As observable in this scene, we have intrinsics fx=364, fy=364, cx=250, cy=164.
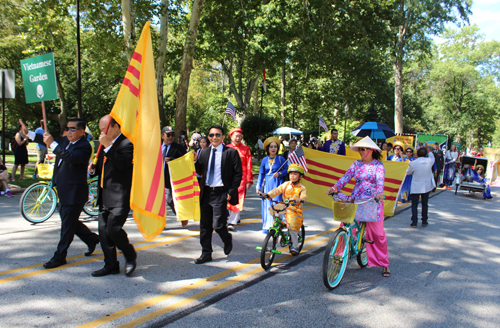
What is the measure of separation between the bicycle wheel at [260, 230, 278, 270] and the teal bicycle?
930mm

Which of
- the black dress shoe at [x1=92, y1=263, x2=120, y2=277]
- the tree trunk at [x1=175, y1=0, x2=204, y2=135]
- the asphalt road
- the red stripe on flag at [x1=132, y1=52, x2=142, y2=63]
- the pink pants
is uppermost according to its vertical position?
the tree trunk at [x1=175, y1=0, x2=204, y2=135]

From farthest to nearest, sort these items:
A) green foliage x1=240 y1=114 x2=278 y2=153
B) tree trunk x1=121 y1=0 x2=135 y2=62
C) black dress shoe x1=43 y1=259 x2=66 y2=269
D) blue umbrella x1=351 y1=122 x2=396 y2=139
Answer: green foliage x1=240 y1=114 x2=278 y2=153 → blue umbrella x1=351 y1=122 x2=396 y2=139 → tree trunk x1=121 y1=0 x2=135 y2=62 → black dress shoe x1=43 y1=259 x2=66 y2=269

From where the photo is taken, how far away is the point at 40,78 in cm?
531

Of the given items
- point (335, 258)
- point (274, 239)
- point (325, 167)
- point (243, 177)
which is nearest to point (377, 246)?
point (335, 258)

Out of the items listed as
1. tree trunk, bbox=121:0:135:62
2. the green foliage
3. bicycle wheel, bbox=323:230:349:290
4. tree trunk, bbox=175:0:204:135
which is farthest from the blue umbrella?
bicycle wheel, bbox=323:230:349:290

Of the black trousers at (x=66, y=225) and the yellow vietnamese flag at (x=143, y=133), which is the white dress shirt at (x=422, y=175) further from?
the black trousers at (x=66, y=225)

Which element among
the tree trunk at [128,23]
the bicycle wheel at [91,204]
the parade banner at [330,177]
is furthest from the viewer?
the tree trunk at [128,23]

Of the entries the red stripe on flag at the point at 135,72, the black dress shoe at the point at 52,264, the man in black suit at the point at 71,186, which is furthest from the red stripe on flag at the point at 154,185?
the black dress shoe at the point at 52,264

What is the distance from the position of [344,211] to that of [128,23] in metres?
11.6

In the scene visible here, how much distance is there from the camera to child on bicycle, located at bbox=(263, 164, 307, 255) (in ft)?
17.4

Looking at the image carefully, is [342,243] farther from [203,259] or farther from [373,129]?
[373,129]

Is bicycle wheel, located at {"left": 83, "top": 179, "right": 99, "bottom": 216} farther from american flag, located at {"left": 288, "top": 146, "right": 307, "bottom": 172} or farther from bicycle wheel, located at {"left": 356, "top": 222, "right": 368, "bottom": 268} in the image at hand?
bicycle wheel, located at {"left": 356, "top": 222, "right": 368, "bottom": 268}

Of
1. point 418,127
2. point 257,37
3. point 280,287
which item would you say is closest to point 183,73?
point 257,37

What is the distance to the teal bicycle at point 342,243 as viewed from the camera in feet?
13.9
